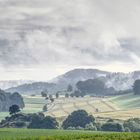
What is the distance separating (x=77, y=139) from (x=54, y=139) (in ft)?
16.2

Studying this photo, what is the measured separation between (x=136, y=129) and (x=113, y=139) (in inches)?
4062

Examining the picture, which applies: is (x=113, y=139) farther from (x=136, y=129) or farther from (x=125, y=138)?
(x=136, y=129)

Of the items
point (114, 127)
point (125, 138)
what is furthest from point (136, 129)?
point (125, 138)

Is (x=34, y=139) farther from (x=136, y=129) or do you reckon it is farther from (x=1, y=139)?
(x=136, y=129)

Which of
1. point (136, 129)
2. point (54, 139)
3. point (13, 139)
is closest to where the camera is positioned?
point (54, 139)

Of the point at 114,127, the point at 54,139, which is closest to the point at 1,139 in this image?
the point at 54,139

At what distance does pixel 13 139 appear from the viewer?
9706cm

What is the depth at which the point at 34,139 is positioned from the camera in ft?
307

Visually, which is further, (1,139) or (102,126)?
(102,126)

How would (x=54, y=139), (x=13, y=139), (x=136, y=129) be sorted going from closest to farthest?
1. (x=54, y=139)
2. (x=13, y=139)
3. (x=136, y=129)

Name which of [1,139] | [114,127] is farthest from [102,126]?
[1,139]

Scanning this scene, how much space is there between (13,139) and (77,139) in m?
13.9

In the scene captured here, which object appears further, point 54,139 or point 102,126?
point 102,126

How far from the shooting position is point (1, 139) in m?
98.4
